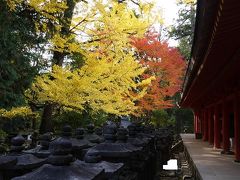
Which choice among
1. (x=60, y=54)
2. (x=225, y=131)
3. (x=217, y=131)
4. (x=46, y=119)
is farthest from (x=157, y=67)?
(x=46, y=119)

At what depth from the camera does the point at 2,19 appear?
7551 mm

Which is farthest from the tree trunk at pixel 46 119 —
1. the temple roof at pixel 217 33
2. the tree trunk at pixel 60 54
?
the temple roof at pixel 217 33

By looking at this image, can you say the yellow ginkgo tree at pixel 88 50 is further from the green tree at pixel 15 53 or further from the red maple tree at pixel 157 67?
the red maple tree at pixel 157 67

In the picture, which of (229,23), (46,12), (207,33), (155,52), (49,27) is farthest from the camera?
(155,52)

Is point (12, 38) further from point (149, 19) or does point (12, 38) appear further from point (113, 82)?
point (149, 19)

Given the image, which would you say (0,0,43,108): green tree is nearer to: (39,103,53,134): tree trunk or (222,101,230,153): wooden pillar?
(39,103,53,134): tree trunk

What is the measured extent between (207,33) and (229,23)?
66 cm

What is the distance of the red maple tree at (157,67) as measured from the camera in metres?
24.0

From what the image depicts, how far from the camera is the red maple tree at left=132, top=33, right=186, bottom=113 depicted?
A: 24.0 meters

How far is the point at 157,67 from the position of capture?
1002 inches

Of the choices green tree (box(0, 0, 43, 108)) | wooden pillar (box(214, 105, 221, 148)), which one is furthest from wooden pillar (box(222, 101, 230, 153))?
green tree (box(0, 0, 43, 108))

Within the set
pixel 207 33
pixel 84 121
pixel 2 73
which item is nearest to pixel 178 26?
pixel 84 121

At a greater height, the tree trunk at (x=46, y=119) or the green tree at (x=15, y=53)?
the green tree at (x=15, y=53)

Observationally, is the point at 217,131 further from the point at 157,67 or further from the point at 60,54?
the point at 157,67
